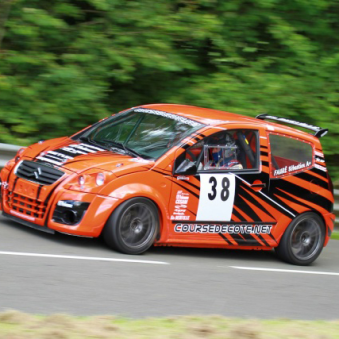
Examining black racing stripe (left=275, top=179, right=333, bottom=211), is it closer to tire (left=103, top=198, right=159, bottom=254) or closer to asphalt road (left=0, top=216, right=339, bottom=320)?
asphalt road (left=0, top=216, right=339, bottom=320)

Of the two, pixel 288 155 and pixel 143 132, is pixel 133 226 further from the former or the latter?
pixel 288 155

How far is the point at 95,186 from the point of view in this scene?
7.72 metres

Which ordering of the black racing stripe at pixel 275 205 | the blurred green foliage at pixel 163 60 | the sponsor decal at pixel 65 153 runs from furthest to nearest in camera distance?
1. the blurred green foliage at pixel 163 60
2. the black racing stripe at pixel 275 205
3. the sponsor decal at pixel 65 153

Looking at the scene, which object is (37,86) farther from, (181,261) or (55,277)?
(55,277)

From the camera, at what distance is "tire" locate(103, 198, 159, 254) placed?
25.5 feet

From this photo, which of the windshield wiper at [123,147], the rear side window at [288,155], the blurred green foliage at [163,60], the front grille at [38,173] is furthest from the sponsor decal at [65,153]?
the blurred green foliage at [163,60]

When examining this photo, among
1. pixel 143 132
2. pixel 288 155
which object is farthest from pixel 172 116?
pixel 288 155

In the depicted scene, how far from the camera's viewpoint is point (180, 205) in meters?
8.22

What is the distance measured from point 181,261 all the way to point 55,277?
203cm

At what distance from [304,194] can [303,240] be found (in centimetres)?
63

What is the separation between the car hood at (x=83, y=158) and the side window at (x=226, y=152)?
57 cm

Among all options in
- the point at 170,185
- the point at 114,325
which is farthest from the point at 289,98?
the point at 114,325

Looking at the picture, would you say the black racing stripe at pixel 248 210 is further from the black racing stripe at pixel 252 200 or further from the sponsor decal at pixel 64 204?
the sponsor decal at pixel 64 204

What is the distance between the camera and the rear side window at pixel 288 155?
911 cm
